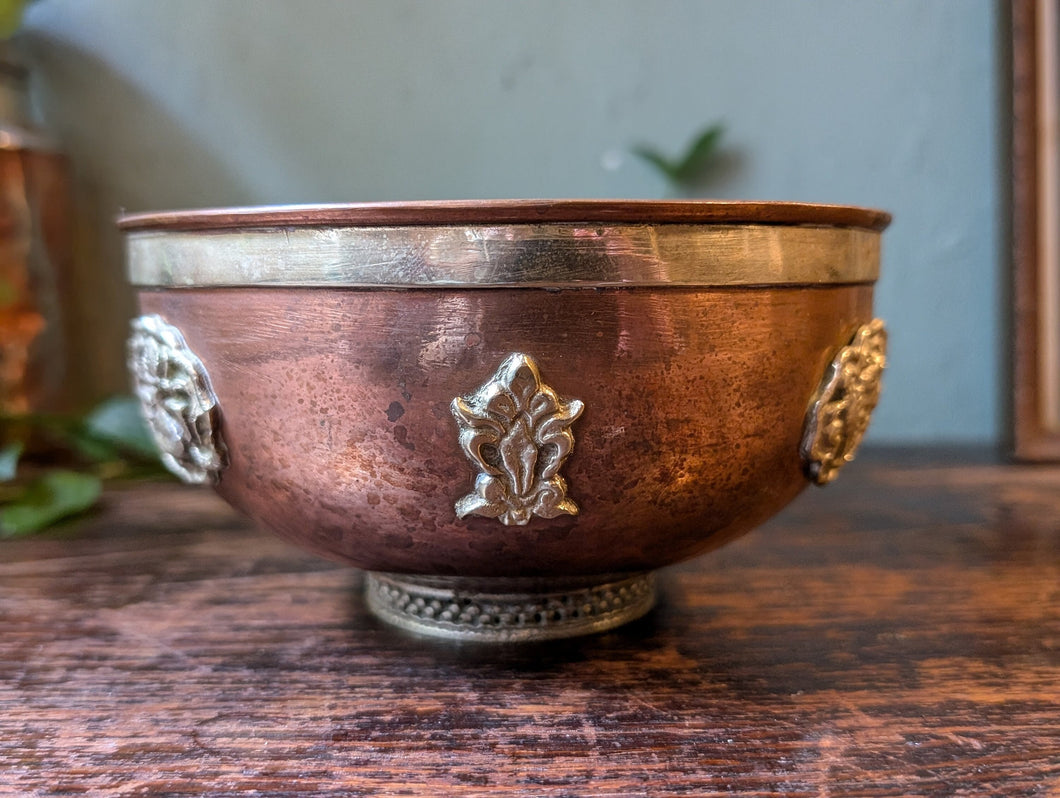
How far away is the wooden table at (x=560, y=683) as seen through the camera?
1.44 ft

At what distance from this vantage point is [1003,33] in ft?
3.39

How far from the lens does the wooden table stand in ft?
1.44

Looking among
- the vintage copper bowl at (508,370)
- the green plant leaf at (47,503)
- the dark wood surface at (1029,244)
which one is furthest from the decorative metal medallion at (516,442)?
the dark wood surface at (1029,244)

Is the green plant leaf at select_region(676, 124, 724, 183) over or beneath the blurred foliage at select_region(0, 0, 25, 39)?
beneath

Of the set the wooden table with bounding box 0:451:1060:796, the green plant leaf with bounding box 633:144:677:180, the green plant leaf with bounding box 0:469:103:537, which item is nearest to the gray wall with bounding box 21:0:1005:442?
the green plant leaf with bounding box 633:144:677:180

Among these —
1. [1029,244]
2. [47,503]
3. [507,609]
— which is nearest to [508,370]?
[507,609]

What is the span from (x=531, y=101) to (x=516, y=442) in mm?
727

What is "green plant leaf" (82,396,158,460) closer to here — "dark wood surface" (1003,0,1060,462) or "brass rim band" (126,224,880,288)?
"brass rim band" (126,224,880,288)

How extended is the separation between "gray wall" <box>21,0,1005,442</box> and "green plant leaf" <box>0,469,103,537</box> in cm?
40

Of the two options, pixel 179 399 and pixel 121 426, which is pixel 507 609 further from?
pixel 121 426

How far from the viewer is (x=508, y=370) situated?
0.45 meters

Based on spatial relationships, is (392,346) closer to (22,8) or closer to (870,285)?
(870,285)

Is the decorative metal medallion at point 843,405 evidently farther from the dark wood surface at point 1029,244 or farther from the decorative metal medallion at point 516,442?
the dark wood surface at point 1029,244

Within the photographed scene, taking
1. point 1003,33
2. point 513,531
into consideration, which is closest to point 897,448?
point 1003,33
